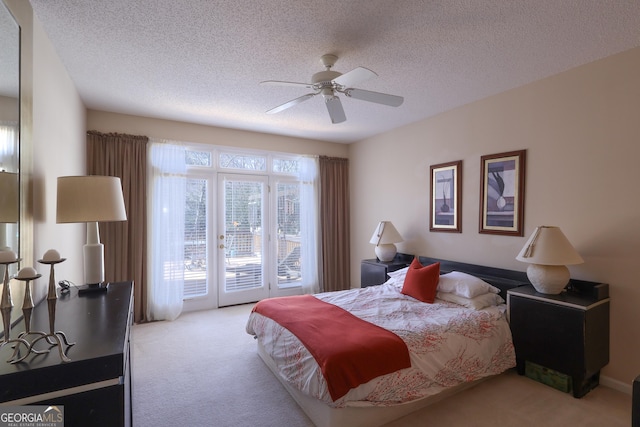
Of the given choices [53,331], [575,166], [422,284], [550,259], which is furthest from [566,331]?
[53,331]

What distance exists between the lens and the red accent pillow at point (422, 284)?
3.16 m

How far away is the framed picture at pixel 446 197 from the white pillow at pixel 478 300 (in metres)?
0.93

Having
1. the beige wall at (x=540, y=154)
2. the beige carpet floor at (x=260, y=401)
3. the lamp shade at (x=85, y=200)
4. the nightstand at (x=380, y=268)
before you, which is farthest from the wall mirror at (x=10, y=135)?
the nightstand at (x=380, y=268)

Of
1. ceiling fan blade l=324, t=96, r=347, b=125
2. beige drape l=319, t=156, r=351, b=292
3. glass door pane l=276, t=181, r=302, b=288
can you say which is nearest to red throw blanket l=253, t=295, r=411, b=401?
ceiling fan blade l=324, t=96, r=347, b=125

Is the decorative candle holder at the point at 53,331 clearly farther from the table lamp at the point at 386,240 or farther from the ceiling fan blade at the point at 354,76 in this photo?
the table lamp at the point at 386,240

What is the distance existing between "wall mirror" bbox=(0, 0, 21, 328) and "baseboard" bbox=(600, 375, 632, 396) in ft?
13.3

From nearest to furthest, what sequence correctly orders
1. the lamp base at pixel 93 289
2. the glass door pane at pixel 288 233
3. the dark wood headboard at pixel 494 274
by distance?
1. the lamp base at pixel 93 289
2. the dark wood headboard at pixel 494 274
3. the glass door pane at pixel 288 233

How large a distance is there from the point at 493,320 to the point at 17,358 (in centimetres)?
304

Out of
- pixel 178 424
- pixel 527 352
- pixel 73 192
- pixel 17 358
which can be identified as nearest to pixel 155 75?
pixel 73 192

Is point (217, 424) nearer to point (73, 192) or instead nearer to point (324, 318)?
point (324, 318)

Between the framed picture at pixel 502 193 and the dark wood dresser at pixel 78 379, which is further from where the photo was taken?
the framed picture at pixel 502 193

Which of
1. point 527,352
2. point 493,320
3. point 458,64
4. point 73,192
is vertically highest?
point 458,64

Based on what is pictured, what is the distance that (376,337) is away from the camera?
2182 millimetres

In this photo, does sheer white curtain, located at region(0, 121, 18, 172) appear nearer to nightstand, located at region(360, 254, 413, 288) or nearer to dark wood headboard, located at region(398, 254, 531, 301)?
nightstand, located at region(360, 254, 413, 288)
